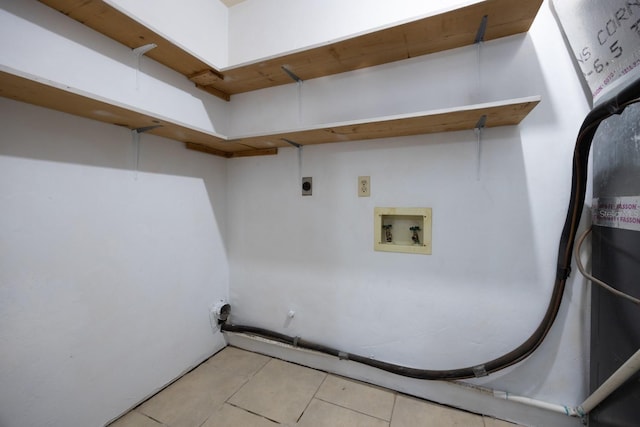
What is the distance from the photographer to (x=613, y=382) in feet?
3.27

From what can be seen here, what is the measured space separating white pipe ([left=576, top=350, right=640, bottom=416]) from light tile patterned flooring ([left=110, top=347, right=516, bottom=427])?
366mm

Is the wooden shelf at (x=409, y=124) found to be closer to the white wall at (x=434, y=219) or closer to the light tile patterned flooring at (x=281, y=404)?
the white wall at (x=434, y=219)

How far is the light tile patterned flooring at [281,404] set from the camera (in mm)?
1374

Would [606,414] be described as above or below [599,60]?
below

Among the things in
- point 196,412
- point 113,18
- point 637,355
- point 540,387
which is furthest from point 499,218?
point 113,18

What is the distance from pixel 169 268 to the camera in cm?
166

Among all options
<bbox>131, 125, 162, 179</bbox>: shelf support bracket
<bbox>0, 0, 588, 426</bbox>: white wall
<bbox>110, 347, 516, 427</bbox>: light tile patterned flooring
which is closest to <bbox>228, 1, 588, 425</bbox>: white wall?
<bbox>0, 0, 588, 426</bbox>: white wall

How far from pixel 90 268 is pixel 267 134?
1190 millimetres

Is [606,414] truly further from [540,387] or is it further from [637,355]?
[637,355]

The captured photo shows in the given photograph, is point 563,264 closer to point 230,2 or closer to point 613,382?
point 613,382

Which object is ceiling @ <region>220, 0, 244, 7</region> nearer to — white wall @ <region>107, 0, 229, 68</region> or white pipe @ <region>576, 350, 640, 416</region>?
white wall @ <region>107, 0, 229, 68</region>

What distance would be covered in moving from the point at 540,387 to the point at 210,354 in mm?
2182

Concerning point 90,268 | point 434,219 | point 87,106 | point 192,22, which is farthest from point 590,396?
point 192,22

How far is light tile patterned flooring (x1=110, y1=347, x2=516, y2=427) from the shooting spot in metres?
1.37
